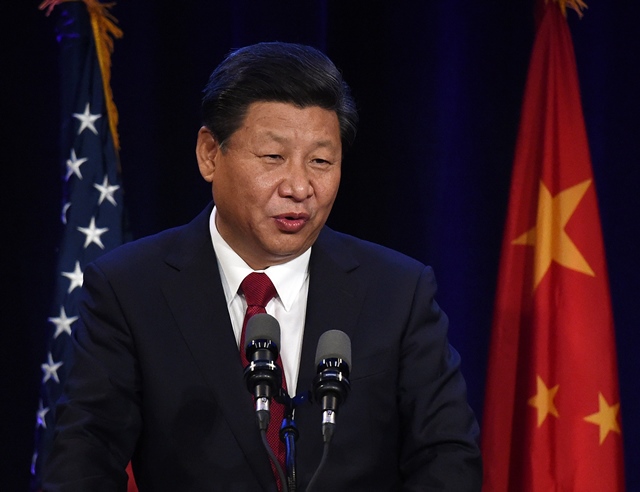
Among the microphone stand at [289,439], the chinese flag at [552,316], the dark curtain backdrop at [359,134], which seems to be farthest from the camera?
the dark curtain backdrop at [359,134]

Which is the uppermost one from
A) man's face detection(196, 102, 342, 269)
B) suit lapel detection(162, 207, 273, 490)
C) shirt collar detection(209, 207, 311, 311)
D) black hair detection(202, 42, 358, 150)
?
black hair detection(202, 42, 358, 150)

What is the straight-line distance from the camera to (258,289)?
2.18 meters

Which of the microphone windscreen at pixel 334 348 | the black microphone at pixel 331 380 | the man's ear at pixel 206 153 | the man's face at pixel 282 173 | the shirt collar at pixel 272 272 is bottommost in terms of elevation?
the black microphone at pixel 331 380

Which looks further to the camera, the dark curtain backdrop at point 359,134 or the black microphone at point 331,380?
the dark curtain backdrop at point 359,134

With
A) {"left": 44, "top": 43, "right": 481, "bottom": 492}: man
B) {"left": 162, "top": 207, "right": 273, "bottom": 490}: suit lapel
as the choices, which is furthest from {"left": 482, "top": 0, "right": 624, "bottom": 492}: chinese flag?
{"left": 162, "top": 207, "right": 273, "bottom": 490}: suit lapel

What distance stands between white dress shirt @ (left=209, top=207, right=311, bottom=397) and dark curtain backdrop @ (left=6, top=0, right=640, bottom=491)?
3.64ft

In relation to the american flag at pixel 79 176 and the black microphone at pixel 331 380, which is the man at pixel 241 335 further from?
the american flag at pixel 79 176

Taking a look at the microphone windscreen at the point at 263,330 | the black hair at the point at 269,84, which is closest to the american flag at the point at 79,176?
the black hair at the point at 269,84

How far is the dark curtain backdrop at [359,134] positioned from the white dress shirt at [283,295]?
3.64 ft

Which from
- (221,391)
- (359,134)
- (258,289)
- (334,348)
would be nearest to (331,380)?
(334,348)

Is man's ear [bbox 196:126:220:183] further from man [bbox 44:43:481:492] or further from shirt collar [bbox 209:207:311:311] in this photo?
shirt collar [bbox 209:207:311:311]

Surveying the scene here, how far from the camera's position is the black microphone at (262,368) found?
59.9 inches

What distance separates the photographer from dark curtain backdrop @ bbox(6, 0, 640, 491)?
10.8ft

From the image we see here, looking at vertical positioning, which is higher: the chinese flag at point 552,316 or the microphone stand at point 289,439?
the chinese flag at point 552,316
